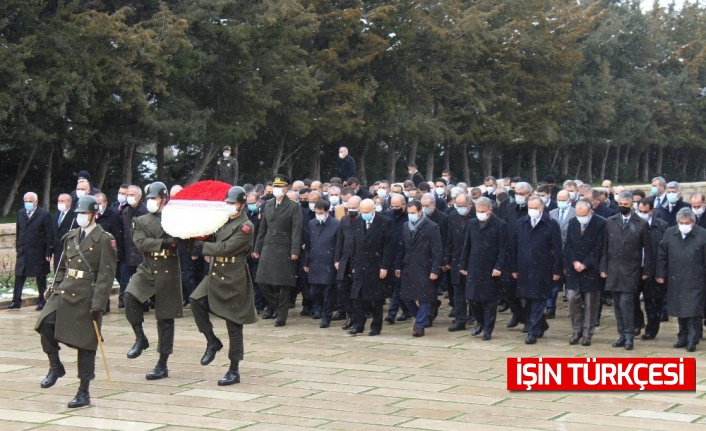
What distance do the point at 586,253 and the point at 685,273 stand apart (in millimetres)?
1150

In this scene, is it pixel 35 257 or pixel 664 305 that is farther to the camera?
pixel 35 257

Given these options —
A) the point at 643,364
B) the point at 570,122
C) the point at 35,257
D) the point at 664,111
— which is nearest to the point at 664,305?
the point at 643,364

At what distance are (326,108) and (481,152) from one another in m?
19.2

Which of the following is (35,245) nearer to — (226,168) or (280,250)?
(280,250)

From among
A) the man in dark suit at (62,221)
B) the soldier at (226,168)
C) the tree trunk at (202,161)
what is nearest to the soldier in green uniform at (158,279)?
the man in dark suit at (62,221)

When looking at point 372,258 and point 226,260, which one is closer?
point 226,260

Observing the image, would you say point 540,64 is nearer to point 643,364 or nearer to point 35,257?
point 35,257

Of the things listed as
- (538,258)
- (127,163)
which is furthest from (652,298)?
(127,163)

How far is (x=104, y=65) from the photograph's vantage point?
2653 centimetres

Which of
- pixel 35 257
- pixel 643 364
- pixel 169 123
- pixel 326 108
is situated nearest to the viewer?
pixel 643 364

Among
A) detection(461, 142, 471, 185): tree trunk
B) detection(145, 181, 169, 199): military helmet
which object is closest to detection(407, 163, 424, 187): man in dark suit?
detection(145, 181, 169, 199): military helmet

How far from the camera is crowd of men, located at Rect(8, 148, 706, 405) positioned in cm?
1145

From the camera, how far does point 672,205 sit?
17.9 meters

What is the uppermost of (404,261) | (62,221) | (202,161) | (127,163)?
(202,161)
